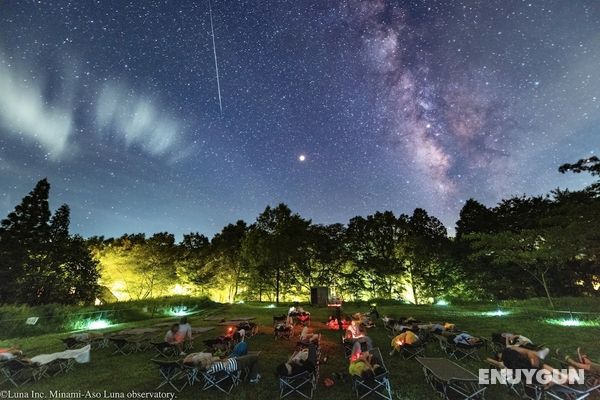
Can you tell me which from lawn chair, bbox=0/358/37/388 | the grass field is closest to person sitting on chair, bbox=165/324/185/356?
the grass field

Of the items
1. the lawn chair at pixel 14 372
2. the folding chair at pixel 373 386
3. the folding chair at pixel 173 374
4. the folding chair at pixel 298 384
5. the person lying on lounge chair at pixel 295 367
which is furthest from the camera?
the lawn chair at pixel 14 372

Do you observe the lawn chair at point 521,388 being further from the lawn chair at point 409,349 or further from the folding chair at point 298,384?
the folding chair at point 298,384

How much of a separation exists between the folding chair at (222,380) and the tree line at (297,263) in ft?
107

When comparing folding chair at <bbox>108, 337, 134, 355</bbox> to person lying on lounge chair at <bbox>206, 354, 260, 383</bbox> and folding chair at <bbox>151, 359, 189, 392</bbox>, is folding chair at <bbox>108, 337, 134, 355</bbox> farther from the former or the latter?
person lying on lounge chair at <bbox>206, 354, 260, 383</bbox>

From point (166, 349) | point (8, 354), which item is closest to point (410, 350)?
point (166, 349)

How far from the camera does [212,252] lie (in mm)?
49250

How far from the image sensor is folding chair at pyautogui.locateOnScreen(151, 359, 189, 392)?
24.0 ft

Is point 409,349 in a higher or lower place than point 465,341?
lower

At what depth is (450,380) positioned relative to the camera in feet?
20.5

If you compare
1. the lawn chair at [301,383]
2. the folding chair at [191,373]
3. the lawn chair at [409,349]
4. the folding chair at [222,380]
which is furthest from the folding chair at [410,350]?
the folding chair at [191,373]

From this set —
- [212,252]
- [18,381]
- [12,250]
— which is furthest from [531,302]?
[12,250]

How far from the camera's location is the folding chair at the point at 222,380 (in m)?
7.18

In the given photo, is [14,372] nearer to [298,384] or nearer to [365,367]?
[298,384]

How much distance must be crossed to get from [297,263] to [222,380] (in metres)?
36.4
